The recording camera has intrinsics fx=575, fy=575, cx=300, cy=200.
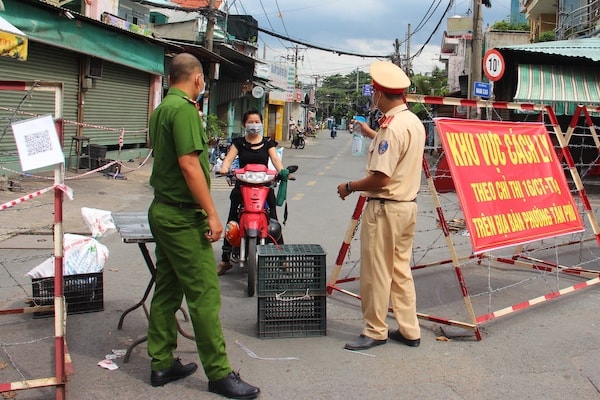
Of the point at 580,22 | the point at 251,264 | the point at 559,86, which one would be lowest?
the point at 251,264

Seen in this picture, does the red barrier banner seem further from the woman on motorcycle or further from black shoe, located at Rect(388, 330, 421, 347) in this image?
the woman on motorcycle

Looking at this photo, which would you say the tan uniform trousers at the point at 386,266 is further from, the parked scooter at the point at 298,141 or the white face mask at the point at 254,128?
the parked scooter at the point at 298,141

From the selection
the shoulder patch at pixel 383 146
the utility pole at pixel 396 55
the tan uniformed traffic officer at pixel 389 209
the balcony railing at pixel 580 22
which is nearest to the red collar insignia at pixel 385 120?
the tan uniformed traffic officer at pixel 389 209

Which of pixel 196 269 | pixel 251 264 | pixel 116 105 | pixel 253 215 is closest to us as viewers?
pixel 196 269

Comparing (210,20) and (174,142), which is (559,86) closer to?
(210,20)

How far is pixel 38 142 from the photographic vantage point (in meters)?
→ 3.00

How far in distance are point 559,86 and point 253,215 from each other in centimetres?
1059

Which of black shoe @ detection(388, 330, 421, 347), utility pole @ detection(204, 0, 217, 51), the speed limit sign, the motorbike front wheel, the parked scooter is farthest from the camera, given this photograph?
the parked scooter

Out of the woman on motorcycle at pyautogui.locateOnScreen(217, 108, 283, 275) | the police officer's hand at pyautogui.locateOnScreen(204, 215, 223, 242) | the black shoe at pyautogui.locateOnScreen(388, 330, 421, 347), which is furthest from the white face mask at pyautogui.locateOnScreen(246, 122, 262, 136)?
the police officer's hand at pyautogui.locateOnScreen(204, 215, 223, 242)

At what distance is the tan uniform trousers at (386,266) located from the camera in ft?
13.3

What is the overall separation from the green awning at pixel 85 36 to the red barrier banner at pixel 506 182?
9.76 metres

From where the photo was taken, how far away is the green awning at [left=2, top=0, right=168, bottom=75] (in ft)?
38.1

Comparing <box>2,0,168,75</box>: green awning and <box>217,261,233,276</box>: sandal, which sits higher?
<box>2,0,168,75</box>: green awning

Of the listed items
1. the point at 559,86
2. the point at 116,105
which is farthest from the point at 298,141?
the point at 559,86
